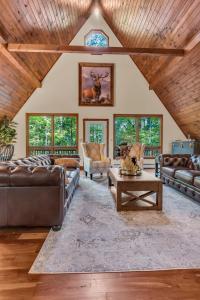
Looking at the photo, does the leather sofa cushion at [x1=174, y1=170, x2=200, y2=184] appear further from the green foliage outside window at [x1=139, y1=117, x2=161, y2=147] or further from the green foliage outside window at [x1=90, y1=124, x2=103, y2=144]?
the green foliage outside window at [x1=90, y1=124, x2=103, y2=144]

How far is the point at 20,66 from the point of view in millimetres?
5988

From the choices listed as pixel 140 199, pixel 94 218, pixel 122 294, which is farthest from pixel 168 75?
pixel 122 294

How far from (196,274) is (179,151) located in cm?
690

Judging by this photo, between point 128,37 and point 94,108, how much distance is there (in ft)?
8.90

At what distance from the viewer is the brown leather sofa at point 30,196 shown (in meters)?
2.76

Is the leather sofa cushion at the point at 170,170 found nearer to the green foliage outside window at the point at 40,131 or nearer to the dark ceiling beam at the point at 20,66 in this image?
the dark ceiling beam at the point at 20,66

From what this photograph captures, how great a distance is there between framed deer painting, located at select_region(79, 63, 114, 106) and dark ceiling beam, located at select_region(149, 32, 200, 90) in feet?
5.31

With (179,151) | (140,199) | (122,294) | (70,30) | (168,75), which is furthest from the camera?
(179,151)

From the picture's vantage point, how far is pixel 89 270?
200cm

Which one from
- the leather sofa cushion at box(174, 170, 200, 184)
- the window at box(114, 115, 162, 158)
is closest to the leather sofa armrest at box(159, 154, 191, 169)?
the leather sofa cushion at box(174, 170, 200, 184)

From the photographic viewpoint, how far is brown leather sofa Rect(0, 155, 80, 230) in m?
2.76

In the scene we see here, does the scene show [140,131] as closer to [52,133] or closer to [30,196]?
[52,133]

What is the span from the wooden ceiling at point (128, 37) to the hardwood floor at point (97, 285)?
14.4 ft

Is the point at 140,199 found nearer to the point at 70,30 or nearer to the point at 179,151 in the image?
the point at 179,151
